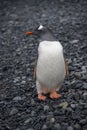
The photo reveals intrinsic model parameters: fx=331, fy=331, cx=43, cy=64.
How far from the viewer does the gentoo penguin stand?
3916 millimetres

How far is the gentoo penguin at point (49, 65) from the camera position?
392 centimetres

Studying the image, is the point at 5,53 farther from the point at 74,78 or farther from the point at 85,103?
the point at 85,103

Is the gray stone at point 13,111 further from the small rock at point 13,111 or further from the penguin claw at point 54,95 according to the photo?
the penguin claw at point 54,95

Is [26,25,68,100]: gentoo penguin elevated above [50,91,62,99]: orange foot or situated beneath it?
elevated above

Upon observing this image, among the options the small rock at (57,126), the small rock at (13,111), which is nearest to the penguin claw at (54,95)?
the small rock at (13,111)

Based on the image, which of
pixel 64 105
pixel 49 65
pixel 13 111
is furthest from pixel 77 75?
pixel 13 111

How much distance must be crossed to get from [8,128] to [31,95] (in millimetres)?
887

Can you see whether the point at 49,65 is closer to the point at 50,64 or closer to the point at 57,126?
the point at 50,64

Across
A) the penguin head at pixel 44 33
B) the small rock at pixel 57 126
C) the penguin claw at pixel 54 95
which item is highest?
the penguin head at pixel 44 33

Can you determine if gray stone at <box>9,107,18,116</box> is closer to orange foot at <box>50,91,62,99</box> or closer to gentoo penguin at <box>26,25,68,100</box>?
gentoo penguin at <box>26,25,68,100</box>

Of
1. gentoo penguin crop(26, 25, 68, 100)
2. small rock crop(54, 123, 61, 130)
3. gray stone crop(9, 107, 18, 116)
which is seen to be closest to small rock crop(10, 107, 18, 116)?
gray stone crop(9, 107, 18, 116)

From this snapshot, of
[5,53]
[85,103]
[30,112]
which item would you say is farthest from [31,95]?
[5,53]

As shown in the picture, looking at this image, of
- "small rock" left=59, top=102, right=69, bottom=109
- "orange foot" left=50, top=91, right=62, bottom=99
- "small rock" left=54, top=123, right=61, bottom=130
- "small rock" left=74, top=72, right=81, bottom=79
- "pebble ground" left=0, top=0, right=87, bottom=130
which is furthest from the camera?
"small rock" left=74, top=72, right=81, bottom=79

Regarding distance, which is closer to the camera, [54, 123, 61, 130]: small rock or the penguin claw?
[54, 123, 61, 130]: small rock
